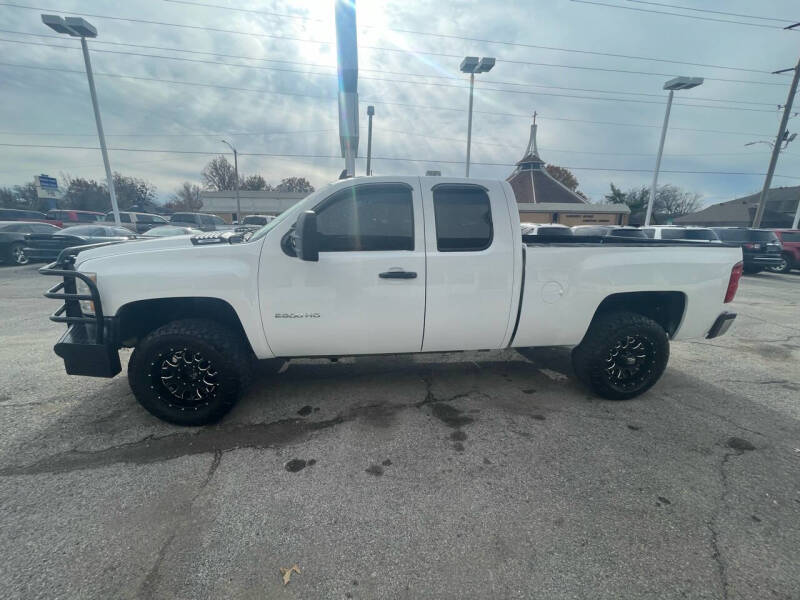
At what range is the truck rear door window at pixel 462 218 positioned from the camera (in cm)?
289

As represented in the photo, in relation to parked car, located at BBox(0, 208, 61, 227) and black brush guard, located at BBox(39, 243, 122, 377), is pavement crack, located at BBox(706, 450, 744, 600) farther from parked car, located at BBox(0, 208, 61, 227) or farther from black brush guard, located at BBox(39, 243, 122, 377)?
parked car, located at BBox(0, 208, 61, 227)

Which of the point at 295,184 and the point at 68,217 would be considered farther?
the point at 295,184

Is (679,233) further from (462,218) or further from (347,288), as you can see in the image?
(347,288)

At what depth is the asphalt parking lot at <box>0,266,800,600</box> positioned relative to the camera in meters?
1.69

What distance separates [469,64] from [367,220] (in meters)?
19.2

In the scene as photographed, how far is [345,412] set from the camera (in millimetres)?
3121

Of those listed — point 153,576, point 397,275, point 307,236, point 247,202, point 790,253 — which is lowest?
point 153,576

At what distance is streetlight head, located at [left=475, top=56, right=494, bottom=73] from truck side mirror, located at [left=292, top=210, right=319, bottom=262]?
19.5 meters

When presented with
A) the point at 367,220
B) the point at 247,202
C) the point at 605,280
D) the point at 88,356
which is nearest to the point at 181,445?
the point at 88,356

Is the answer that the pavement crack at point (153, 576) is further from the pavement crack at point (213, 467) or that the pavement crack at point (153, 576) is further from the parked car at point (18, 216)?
the parked car at point (18, 216)

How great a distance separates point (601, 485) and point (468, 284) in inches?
66.0

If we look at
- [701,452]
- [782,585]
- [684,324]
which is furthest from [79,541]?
[684,324]

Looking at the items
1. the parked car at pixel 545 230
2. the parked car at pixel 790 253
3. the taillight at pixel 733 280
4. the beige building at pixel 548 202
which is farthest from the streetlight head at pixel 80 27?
the beige building at pixel 548 202

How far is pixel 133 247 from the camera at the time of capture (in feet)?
10.3
